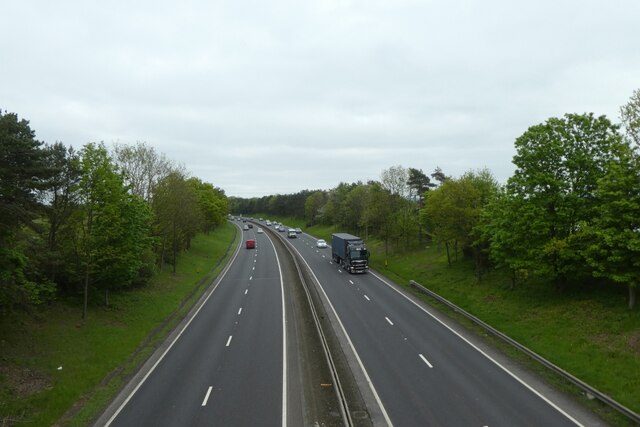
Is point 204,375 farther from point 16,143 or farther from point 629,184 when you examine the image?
point 629,184

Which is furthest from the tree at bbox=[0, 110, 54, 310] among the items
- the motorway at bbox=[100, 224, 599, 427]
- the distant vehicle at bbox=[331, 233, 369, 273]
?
the distant vehicle at bbox=[331, 233, 369, 273]

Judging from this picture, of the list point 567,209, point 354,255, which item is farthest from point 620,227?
point 354,255

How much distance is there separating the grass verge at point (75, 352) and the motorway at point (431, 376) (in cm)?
1221

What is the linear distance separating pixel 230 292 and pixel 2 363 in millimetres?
21495

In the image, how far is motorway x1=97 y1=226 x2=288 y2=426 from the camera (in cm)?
1616

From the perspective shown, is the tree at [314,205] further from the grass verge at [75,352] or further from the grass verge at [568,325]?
the grass verge at [75,352]

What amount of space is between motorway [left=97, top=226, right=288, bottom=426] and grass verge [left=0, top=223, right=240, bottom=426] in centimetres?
163

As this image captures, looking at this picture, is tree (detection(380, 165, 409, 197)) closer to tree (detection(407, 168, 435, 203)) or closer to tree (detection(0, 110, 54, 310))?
tree (detection(407, 168, 435, 203))

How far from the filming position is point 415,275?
46.5 m

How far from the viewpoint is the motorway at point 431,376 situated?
15.6 meters

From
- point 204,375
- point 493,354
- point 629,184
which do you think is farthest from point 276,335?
point 629,184

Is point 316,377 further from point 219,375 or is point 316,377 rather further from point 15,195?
point 15,195

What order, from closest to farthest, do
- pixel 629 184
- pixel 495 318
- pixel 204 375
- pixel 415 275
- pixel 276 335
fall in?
pixel 204 375 < pixel 629 184 < pixel 276 335 < pixel 495 318 < pixel 415 275

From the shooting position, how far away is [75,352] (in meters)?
23.4
